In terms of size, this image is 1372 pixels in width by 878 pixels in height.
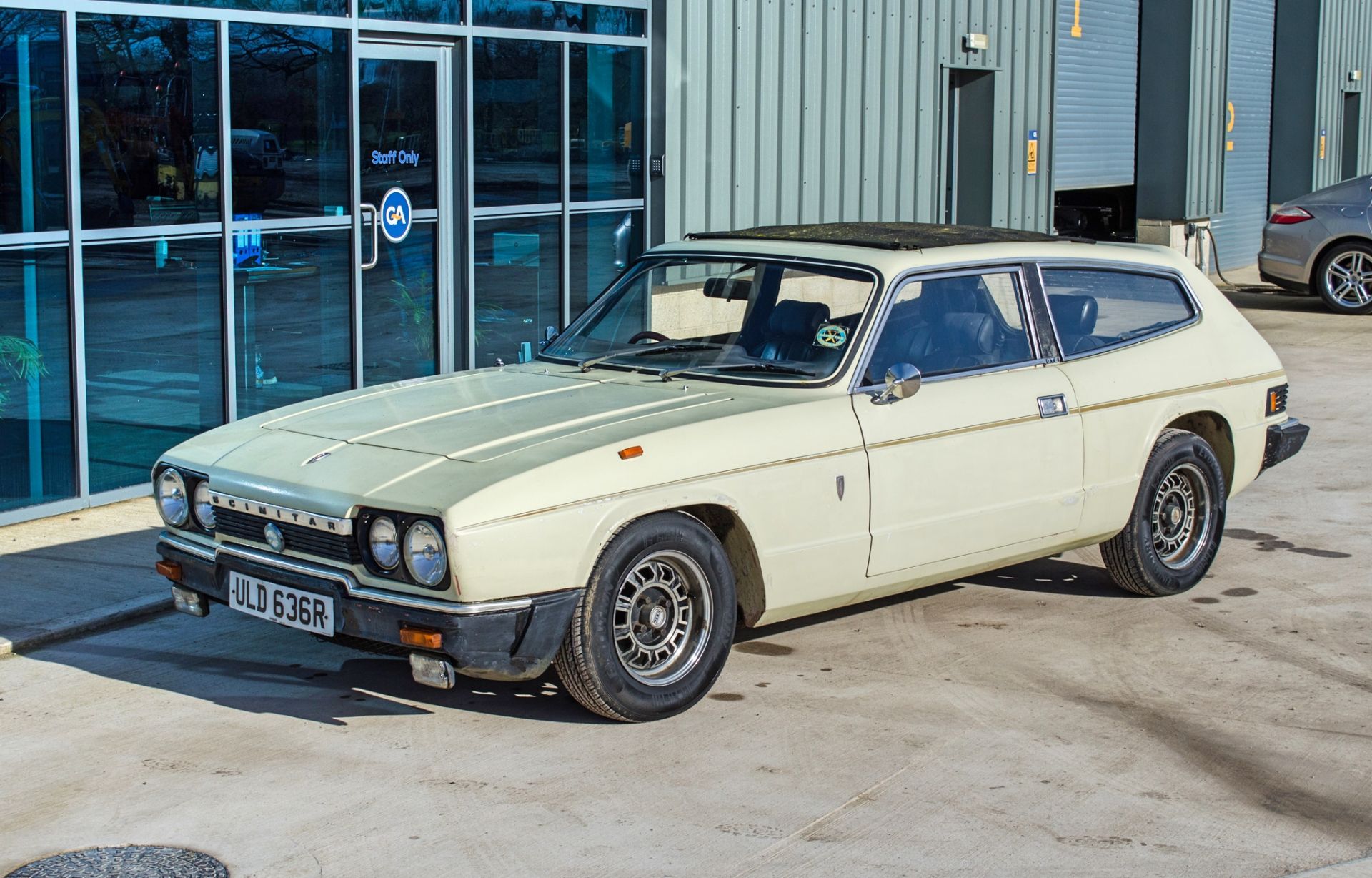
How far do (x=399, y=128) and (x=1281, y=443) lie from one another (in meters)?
5.91

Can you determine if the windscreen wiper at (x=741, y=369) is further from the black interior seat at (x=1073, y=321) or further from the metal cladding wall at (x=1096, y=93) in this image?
the metal cladding wall at (x=1096, y=93)

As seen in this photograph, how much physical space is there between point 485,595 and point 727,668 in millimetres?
1455

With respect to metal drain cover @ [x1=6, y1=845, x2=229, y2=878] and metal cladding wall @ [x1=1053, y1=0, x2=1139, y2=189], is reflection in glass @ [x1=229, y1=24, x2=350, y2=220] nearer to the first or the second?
metal drain cover @ [x1=6, y1=845, x2=229, y2=878]

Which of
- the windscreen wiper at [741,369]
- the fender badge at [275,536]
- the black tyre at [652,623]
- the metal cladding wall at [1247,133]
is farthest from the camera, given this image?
the metal cladding wall at [1247,133]

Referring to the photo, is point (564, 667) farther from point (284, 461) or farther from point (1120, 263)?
point (1120, 263)

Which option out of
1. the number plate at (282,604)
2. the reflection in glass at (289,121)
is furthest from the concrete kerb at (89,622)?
the reflection in glass at (289,121)

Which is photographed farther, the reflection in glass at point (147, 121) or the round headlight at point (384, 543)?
the reflection in glass at point (147, 121)

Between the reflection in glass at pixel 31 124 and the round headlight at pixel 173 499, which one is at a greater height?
the reflection in glass at pixel 31 124

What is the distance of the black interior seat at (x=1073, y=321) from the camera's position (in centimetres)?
684

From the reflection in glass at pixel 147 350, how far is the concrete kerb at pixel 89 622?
222cm

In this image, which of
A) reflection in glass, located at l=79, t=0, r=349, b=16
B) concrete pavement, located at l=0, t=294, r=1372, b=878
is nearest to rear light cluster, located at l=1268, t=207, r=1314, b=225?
reflection in glass, located at l=79, t=0, r=349, b=16

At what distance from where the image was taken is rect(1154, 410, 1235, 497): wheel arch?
24.4ft

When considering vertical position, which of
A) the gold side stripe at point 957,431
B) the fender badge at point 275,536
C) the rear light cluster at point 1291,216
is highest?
the rear light cluster at point 1291,216

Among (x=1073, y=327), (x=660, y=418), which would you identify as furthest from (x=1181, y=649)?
(x=660, y=418)
